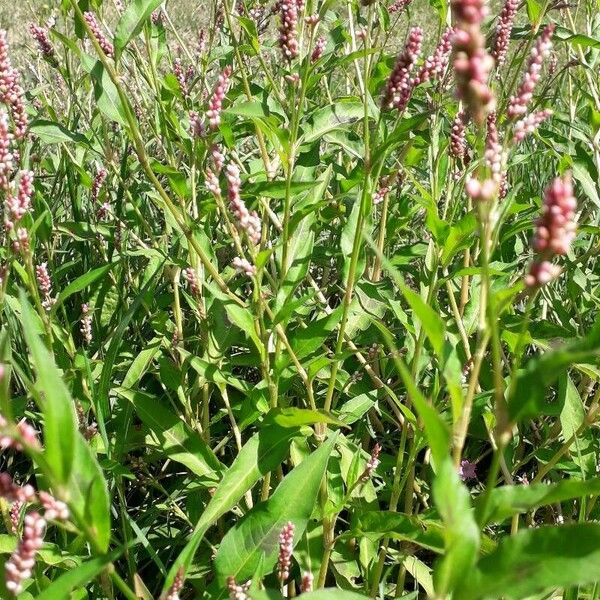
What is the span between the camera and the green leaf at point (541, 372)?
780 mm

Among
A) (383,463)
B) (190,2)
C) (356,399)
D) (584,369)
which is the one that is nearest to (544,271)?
(584,369)

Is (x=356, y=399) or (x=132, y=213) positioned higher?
(x=132, y=213)

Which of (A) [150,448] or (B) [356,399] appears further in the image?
(A) [150,448]

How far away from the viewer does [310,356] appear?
2.12 meters

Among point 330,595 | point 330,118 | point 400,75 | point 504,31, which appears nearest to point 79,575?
point 330,595

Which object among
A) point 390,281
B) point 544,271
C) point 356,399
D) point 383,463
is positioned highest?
point 544,271

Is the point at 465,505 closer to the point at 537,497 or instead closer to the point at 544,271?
the point at 537,497

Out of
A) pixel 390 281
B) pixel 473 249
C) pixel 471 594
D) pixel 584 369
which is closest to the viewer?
pixel 471 594

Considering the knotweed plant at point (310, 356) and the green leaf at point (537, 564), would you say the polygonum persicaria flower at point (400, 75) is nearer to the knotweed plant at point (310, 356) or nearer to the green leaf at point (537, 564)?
the knotweed plant at point (310, 356)

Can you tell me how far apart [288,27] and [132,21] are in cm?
31

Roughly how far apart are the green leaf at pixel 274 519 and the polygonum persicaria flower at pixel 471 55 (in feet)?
2.49

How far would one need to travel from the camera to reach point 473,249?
248 centimetres

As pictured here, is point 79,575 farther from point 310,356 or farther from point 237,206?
point 310,356

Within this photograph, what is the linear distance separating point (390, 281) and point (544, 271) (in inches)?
52.7
